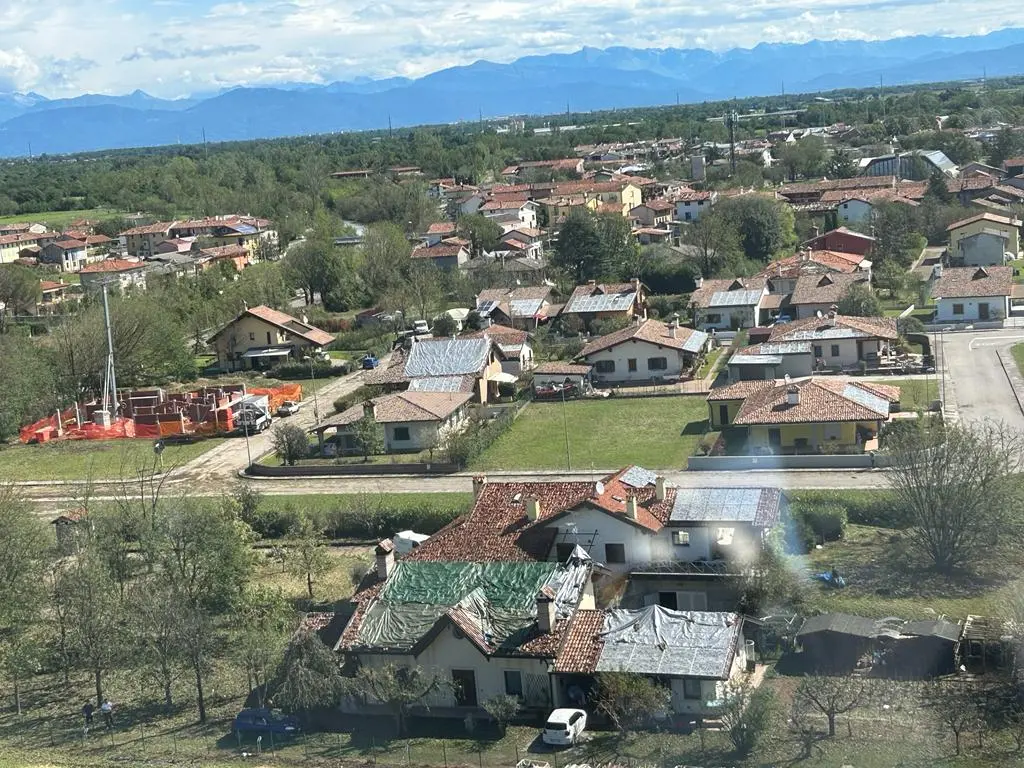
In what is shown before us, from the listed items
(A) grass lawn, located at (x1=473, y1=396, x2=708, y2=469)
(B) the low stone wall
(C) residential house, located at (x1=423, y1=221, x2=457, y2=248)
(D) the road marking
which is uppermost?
(C) residential house, located at (x1=423, y1=221, x2=457, y2=248)

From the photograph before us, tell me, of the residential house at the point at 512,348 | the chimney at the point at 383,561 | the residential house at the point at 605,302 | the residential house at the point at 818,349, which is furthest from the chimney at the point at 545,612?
the residential house at the point at 605,302

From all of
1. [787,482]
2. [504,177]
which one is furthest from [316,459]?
[504,177]

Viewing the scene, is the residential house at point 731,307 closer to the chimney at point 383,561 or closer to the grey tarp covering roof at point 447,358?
the grey tarp covering roof at point 447,358

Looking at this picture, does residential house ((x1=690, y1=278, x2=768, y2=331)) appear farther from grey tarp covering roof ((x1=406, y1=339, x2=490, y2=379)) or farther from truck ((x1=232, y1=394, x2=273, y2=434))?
truck ((x1=232, y1=394, x2=273, y2=434))

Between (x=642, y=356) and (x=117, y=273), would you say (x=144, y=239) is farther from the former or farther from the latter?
(x=642, y=356)

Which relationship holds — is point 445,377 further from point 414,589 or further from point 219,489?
point 414,589

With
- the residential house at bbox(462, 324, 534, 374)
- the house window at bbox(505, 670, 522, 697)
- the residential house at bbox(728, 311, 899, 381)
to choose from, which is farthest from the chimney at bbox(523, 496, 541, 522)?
the residential house at bbox(462, 324, 534, 374)

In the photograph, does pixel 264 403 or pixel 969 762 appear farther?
pixel 264 403
